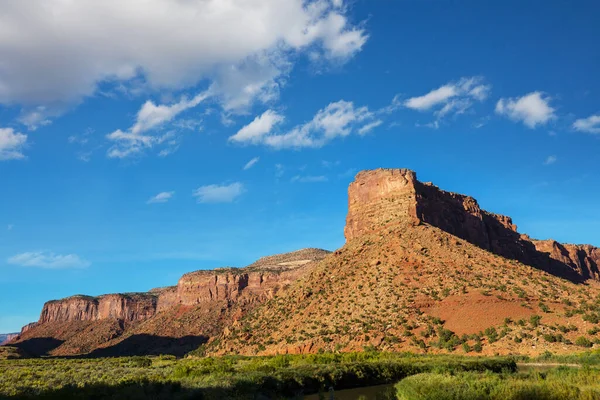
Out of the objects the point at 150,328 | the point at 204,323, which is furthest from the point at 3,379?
the point at 150,328

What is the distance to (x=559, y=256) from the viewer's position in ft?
375

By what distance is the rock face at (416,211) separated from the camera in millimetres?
67938

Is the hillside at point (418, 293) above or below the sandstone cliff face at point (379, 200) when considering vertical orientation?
below

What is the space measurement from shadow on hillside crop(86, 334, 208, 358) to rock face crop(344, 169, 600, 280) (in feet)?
160

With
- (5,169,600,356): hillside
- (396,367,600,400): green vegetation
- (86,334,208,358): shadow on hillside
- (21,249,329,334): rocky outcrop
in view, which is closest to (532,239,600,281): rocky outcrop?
(5,169,600,356): hillside

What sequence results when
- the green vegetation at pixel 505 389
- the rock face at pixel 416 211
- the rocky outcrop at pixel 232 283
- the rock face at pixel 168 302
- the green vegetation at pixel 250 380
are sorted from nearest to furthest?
the green vegetation at pixel 505 389
the green vegetation at pixel 250 380
the rock face at pixel 416 211
the rocky outcrop at pixel 232 283
the rock face at pixel 168 302

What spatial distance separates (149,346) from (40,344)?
48.9m

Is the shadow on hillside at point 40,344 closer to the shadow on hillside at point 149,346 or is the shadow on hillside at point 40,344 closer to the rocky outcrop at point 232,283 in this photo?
the shadow on hillside at point 149,346

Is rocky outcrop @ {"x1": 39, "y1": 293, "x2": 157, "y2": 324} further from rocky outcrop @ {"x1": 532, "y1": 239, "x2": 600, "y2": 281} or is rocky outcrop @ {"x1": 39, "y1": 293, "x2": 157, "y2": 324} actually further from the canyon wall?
rocky outcrop @ {"x1": 532, "y1": 239, "x2": 600, "y2": 281}

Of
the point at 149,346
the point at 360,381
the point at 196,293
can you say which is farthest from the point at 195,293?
the point at 360,381

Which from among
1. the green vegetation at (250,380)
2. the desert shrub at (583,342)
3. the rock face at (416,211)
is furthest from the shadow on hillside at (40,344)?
the desert shrub at (583,342)

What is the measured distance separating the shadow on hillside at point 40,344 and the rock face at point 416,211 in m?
103

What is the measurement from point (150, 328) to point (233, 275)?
2564 centimetres

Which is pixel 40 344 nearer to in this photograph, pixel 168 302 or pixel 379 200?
pixel 168 302
